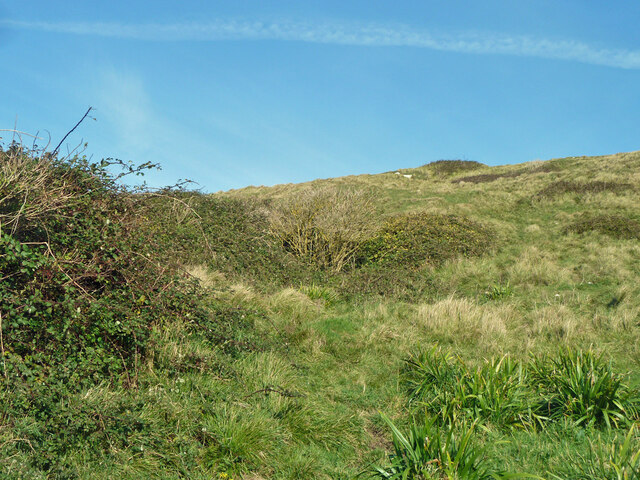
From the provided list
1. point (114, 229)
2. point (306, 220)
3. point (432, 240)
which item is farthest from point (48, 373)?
point (432, 240)

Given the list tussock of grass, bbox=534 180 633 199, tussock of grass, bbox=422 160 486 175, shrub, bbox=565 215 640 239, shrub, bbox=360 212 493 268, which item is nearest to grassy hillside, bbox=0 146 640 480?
shrub, bbox=360 212 493 268

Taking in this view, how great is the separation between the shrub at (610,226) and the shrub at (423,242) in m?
3.53

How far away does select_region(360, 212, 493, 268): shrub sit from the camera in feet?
44.9

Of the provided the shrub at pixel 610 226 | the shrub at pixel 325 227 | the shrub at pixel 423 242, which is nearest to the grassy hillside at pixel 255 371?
the shrub at pixel 325 227

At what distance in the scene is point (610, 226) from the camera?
636 inches

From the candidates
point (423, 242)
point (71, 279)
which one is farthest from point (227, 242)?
point (71, 279)

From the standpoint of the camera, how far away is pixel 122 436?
3383mm

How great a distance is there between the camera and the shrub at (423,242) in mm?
13695

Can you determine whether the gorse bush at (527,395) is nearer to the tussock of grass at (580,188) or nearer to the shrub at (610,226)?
the shrub at (610,226)

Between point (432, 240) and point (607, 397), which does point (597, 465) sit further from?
point (432, 240)

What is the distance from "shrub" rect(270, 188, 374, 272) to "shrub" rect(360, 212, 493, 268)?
89 centimetres

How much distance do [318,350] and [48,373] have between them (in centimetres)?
341

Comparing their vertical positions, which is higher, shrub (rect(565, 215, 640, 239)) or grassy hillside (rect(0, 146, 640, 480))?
shrub (rect(565, 215, 640, 239))

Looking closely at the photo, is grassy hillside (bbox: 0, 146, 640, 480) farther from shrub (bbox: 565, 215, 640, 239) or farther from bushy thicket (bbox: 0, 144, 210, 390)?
shrub (bbox: 565, 215, 640, 239)
